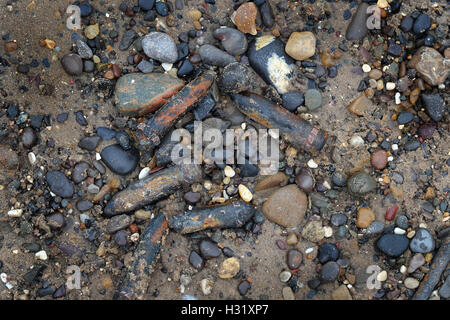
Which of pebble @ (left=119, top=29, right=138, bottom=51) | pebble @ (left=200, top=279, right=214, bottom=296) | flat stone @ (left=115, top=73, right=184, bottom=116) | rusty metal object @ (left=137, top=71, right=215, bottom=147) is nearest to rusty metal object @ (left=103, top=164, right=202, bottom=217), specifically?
rusty metal object @ (left=137, top=71, right=215, bottom=147)

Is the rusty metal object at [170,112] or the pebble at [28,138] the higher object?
the rusty metal object at [170,112]

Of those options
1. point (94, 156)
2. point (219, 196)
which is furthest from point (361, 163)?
point (94, 156)

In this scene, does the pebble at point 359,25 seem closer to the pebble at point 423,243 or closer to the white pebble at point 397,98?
the white pebble at point 397,98

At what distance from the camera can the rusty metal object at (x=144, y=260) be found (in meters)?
4.06

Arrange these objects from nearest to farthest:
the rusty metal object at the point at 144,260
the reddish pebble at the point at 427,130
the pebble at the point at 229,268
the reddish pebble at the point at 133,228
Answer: the rusty metal object at the point at 144,260 < the pebble at the point at 229,268 < the reddish pebble at the point at 133,228 < the reddish pebble at the point at 427,130

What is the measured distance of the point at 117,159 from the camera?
4.34m

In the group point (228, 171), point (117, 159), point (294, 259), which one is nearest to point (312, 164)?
point (228, 171)

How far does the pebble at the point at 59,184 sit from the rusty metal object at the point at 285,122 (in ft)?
5.82

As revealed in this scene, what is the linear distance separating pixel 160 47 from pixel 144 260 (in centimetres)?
200

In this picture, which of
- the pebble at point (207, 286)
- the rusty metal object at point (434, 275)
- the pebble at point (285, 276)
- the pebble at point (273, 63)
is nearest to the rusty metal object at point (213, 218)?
A: the pebble at point (207, 286)

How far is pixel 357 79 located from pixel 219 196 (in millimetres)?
1781

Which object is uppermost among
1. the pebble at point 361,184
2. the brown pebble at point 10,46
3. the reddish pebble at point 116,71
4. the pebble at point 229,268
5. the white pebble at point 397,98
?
the brown pebble at point 10,46

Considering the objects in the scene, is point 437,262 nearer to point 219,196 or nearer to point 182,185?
point 219,196

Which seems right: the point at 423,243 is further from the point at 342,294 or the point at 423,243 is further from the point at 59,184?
the point at 59,184
